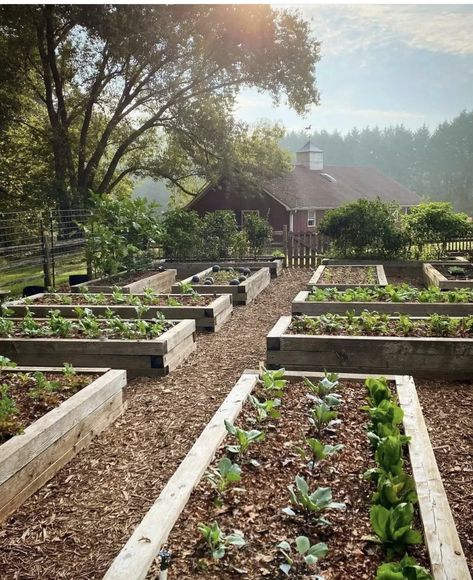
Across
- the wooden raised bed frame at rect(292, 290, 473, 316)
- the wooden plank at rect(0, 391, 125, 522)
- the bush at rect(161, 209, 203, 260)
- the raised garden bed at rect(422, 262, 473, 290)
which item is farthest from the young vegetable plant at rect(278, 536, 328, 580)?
the bush at rect(161, 209, 203, 260)

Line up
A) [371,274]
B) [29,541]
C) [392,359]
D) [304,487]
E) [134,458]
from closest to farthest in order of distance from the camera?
[304,487]
[29,541]
[134,458]
[392,359]
[371,274]

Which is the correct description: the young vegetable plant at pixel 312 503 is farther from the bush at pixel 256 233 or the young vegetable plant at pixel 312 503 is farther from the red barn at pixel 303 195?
the red barn at pixel 303 195

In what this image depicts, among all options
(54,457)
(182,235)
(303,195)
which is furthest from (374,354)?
(303,195)

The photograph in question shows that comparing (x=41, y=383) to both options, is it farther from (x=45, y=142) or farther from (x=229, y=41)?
(x=45, y=142)

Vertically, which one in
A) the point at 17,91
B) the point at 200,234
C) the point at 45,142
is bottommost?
the point at 200,234

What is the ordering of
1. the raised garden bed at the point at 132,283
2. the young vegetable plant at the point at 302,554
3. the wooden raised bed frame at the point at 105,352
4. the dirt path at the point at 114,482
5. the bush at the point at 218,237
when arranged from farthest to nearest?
1. the bush at the point at 218,237
2. the raised garden bed at the point at 132,283
3. the wooden raised bed frame at the point at 105,352
4. the dirt path at the point at 114,482
5. the young vegetable plant at the point at 302,554

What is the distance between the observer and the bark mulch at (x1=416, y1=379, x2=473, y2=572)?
9.13 ft

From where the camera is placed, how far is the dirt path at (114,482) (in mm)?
2525

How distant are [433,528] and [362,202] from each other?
1196cm

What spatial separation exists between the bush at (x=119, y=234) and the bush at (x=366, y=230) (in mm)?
4909

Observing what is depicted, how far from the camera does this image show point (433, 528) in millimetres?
2230

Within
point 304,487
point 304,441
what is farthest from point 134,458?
point 304,487

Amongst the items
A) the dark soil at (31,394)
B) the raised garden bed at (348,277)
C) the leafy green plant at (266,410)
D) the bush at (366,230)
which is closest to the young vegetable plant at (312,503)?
the leafy green plant at (266,410)

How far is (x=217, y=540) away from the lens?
83.4 inches
